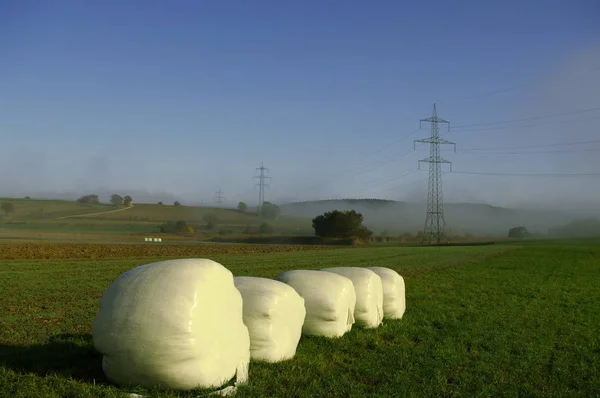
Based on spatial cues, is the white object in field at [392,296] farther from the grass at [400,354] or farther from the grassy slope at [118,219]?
the grassy slope at [118,219]

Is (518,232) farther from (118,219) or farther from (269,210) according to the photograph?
(118,219)

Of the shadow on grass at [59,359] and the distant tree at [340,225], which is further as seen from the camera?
the distant tree at [340,225]

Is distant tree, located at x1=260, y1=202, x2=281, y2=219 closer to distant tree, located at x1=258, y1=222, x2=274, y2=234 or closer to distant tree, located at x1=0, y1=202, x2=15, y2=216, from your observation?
distant tree, located at x1=258, y1=222, x2=274, y2=234

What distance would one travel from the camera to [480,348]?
1031 centimetres

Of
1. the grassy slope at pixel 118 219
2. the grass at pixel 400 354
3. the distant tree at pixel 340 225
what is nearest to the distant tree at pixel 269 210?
the grassy slope at pixel 118 219

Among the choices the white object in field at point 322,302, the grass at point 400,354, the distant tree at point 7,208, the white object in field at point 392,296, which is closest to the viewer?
the grass at point 400,354

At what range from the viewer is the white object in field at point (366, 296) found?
1161cm

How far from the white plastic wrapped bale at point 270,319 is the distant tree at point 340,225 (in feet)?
273

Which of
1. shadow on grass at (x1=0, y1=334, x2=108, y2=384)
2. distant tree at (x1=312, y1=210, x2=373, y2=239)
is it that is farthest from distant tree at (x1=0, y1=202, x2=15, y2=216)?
shadow on grass at (x1=0, y1=334, x2=108, y2=384)

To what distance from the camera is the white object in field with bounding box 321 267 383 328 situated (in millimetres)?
11609

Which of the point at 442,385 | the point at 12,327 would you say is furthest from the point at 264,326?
the point at 12,327

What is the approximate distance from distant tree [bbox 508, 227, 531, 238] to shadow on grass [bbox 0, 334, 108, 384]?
448ft

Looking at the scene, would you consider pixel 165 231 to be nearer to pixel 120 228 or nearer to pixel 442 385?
pixel 120 228

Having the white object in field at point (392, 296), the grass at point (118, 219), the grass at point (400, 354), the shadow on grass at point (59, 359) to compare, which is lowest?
the grass at point (400, 354)
